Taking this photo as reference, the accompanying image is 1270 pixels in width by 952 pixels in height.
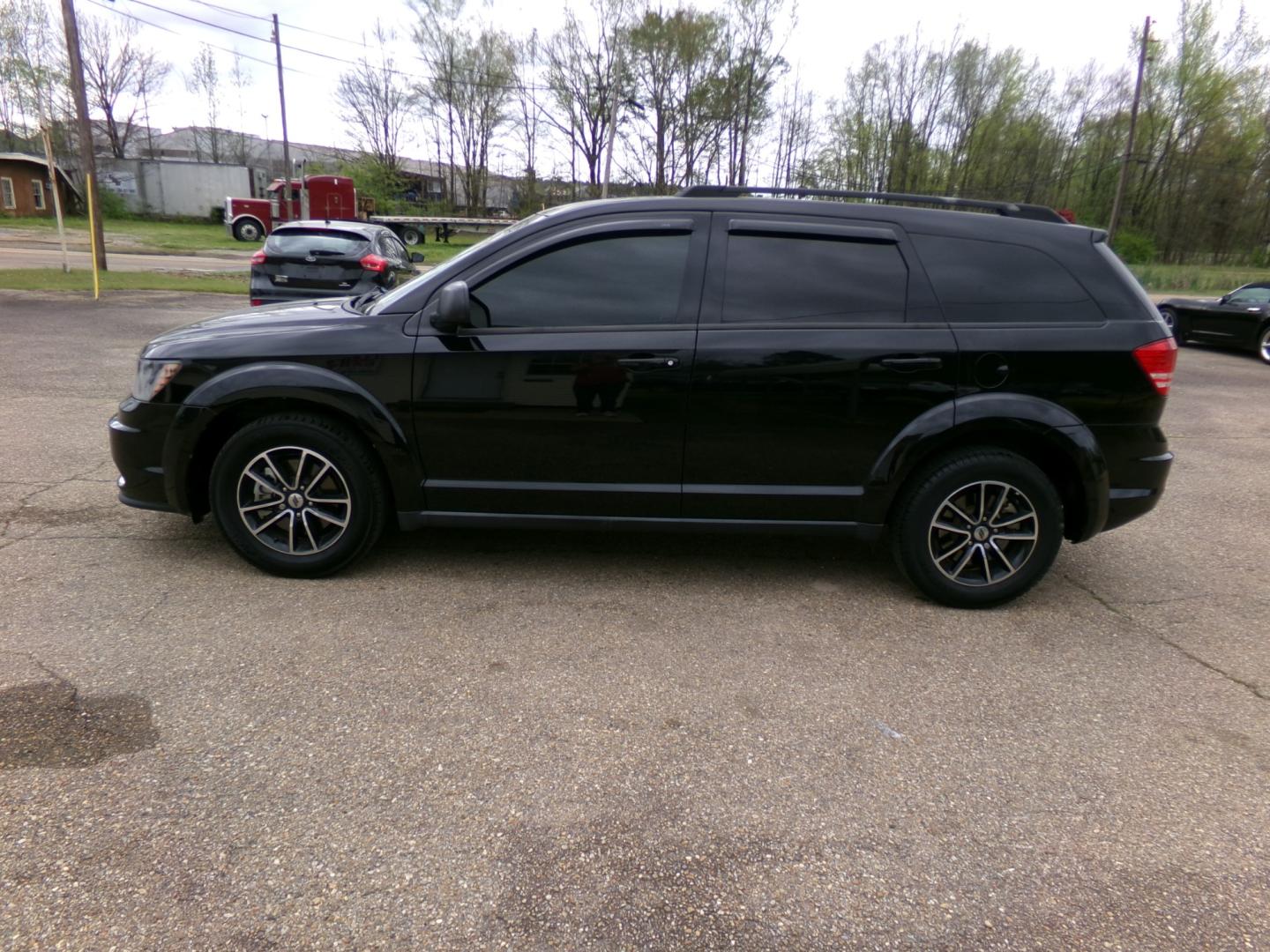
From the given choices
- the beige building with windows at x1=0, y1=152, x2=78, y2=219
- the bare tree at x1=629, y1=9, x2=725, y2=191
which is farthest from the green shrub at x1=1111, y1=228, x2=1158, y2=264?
the beige building with windows at x1=0, y1=152, x2=78, y2=219

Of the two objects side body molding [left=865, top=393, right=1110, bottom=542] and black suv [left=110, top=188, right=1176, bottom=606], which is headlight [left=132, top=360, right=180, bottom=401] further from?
side body molding [left=865, top=393, right=1110, bottom=542]

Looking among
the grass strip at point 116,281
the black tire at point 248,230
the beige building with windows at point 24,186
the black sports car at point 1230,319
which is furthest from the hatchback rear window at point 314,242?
the beige building with windows at point 24,186

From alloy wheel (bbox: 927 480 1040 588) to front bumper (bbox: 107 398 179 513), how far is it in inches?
146

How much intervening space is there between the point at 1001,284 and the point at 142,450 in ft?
13.7

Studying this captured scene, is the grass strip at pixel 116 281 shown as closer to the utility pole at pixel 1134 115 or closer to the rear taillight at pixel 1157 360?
the rear taillight at pixel 1157 360

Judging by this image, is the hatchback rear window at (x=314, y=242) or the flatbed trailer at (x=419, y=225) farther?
the flatbed trailer at (x=419, y=225)

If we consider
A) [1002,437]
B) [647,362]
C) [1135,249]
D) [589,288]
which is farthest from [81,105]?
[1135,249]

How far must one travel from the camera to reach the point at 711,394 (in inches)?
153

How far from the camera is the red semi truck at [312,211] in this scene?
119 ft

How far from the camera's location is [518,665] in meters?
3.35

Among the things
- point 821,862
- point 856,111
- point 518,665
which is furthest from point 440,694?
point 856,111

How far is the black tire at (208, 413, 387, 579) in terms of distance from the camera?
3.95m

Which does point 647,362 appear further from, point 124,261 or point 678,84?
point 678,84

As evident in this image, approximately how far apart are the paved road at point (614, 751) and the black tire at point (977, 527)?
157mm
